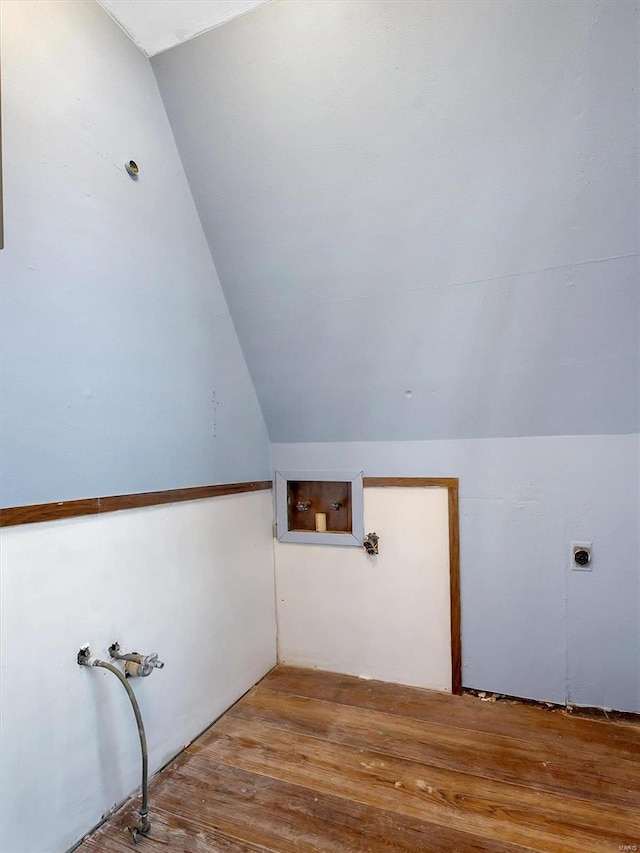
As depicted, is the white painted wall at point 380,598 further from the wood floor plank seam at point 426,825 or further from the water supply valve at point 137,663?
the water supply valve at point 137,663

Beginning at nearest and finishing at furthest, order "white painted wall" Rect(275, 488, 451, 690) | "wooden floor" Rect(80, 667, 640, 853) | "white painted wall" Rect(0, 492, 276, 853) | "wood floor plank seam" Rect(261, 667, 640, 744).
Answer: "white painted wall" Rect(0, 492, 276, 853) < "wooden floor" Rect(80, 667, 640, 853) < "wood floor plank seam" Rect(261, 667, 640, 744) < "white painted wall" Rect(275, 488, 451, 690)

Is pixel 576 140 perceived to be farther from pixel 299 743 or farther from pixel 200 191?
pixel 299 743

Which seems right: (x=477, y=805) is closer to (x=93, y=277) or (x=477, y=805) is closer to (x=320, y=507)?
(x=320, y=507)

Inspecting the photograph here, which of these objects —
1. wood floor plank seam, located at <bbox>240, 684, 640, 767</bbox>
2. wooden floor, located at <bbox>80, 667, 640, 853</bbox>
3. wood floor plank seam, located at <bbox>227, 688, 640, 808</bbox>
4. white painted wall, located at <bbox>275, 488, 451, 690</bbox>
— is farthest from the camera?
white painted wall, located at <bbox>275, 488, 451, 690</bbox>

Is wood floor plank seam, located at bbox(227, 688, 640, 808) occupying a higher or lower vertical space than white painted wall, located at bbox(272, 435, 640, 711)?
lower

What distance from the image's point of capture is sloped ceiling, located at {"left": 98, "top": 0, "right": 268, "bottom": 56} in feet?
4.22

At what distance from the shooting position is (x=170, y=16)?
4.33ft

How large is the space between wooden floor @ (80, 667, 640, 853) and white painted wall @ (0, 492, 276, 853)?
0.13 metres

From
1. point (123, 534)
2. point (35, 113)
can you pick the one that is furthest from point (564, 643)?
point (35, 113)

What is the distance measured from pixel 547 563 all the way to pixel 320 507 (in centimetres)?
102

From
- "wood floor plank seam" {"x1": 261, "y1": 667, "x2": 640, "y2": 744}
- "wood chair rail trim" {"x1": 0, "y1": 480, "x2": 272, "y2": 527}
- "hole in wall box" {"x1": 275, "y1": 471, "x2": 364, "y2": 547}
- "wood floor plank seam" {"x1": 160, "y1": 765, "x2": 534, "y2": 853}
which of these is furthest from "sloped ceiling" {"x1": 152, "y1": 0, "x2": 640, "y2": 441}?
"wood floor plank seam" {"x1": 160, "y1": 765, "x2": 534, "y2": 853}

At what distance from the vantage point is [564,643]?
1.81m

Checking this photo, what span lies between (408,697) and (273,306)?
1719 millimetres

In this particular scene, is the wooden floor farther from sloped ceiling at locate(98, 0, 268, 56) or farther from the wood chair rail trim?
sloped ceiling at locate(98, 0, 268, 56)
